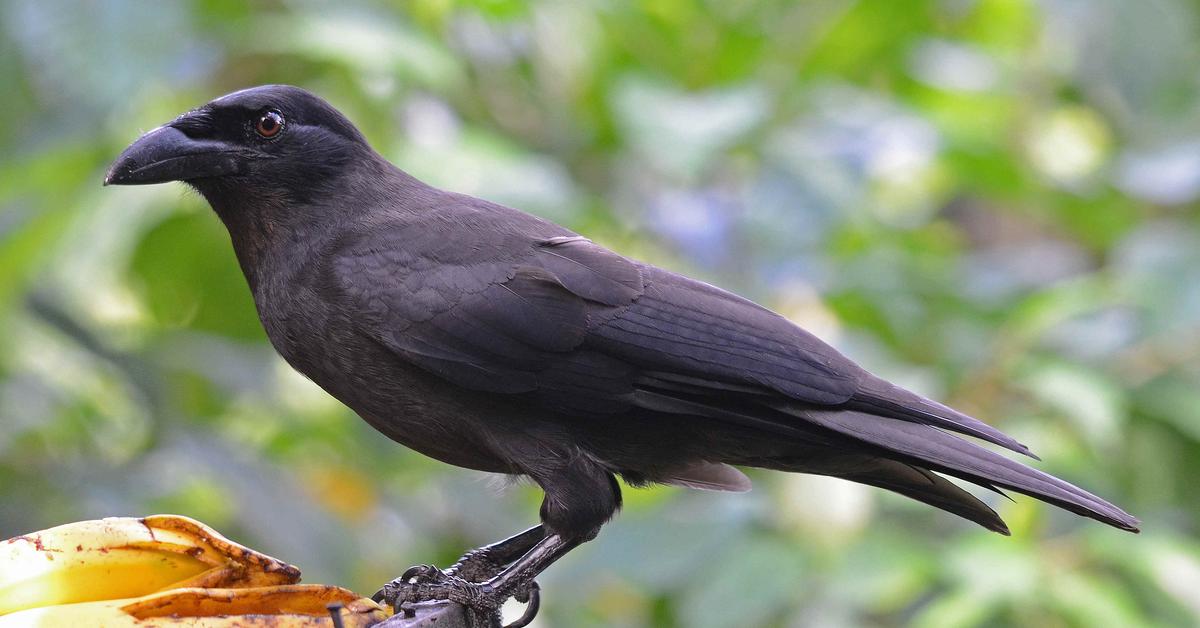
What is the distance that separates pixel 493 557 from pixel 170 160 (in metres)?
1.06

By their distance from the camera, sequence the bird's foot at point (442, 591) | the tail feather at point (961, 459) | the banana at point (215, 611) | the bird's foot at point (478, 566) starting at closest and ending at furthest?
the banana at point (215, 611)
the tail feather at point (961, 459)
the bird's foot at point (442, 591)
the bird's foot at point (478, 566)

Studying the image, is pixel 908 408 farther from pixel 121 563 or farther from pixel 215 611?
pixel 121 563

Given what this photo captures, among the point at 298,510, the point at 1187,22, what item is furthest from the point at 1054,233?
the point at 298,510

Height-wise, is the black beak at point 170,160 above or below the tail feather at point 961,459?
above

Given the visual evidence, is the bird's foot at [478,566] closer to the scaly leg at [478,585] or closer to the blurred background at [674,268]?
the scaly leg at [478,585]

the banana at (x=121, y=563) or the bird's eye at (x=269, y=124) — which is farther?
the bird's eye at (x=269, y=124)

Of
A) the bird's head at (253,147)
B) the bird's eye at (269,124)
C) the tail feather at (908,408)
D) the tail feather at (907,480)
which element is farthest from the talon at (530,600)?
the bird's eye at (269,124)

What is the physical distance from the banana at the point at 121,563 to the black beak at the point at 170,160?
29.5 inches

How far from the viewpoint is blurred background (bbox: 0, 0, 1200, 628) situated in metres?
3.58

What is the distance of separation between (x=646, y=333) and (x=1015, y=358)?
70.1 inches

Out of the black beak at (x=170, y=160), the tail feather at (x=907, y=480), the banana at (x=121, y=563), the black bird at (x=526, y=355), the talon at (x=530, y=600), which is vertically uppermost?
the black beak at (x=170, y=160)

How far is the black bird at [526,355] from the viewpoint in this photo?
101 inches

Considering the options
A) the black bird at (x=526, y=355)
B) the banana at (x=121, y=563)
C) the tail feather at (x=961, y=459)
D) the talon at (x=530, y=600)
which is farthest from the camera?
the talon at (x=530, y=600)

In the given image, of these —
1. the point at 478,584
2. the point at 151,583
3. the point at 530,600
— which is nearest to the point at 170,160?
the point at 151,583
